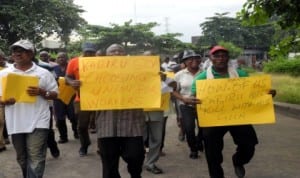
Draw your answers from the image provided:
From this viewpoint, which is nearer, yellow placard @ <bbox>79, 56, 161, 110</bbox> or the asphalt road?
yellow placard @ <bbox>79, 56, 161, 110</bbox>

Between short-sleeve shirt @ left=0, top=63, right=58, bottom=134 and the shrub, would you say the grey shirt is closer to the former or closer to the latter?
short-sleeve shirt @ left=0, top=63, right=58, bottom=134

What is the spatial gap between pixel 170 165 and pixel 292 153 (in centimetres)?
203

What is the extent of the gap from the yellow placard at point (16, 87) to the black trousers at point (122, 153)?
0.84m

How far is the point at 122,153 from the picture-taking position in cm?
471

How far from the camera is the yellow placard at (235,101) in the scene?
5.18 m

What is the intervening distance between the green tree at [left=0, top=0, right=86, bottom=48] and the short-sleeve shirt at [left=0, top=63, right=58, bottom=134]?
1020 inches

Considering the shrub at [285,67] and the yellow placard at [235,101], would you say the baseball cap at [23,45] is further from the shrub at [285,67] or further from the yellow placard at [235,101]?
the shrub at [285,67]

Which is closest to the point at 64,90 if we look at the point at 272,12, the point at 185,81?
the point at 185,81

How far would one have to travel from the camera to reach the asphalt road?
6449 mm

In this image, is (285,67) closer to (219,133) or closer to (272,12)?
(272,12)

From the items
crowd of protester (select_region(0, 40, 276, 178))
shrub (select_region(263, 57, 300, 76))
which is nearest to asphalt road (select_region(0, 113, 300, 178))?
crowd of protester (select_region(0, 40, 276, 178))

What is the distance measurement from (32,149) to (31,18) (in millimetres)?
26905

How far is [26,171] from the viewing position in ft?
16.3

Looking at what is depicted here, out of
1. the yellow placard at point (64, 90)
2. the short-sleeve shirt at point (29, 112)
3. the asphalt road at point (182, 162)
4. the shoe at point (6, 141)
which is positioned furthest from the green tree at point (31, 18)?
the short-sleeve shirt at point (29, 112)
